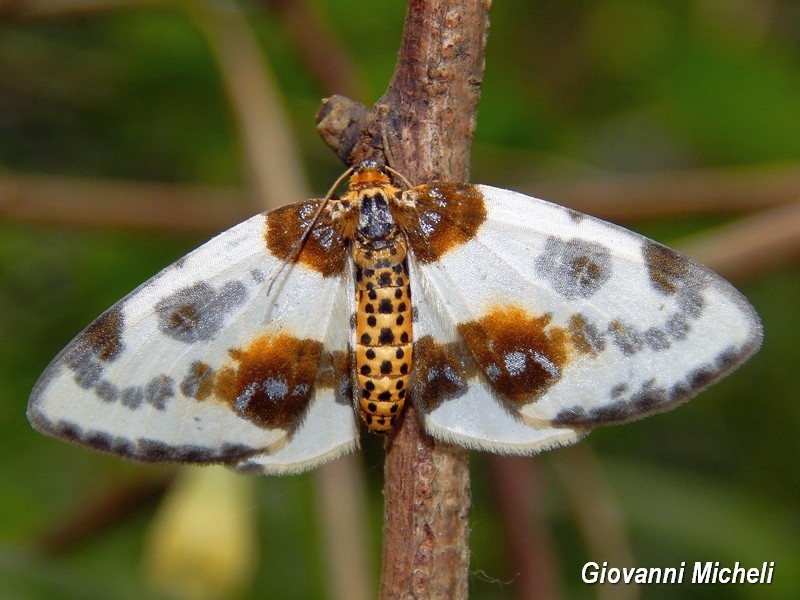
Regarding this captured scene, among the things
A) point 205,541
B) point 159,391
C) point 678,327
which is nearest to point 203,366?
point 159,391

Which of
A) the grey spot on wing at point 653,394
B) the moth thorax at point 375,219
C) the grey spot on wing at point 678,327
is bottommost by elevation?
the grey spot on wing at point 653,394

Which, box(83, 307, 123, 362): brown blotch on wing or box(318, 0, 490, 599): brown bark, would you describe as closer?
box(318, 0, 490, 599): brown bark

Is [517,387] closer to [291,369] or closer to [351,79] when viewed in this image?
[291,369]

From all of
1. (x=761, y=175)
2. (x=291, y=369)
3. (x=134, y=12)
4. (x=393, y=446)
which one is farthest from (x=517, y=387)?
(x=134, y=12)

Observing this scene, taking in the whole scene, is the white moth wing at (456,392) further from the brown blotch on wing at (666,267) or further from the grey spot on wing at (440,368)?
the brown blotch on wing at (666,267)

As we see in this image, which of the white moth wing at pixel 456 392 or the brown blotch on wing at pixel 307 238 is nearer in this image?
the white moth wing at pixel 456 392

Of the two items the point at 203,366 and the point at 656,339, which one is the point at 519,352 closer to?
the point at 656,339

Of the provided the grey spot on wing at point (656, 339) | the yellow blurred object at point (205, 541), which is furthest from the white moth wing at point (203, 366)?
the yellow blurred object at point (205, 541)

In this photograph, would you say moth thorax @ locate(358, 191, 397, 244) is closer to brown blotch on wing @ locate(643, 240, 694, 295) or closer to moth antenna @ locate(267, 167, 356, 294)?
moth antenna @ locate(267, 167, 356, 294)

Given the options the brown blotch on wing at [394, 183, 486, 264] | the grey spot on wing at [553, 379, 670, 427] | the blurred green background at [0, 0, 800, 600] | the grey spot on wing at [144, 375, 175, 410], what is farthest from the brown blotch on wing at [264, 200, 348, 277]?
the blurred green background at [0, 0, 800, 600]
